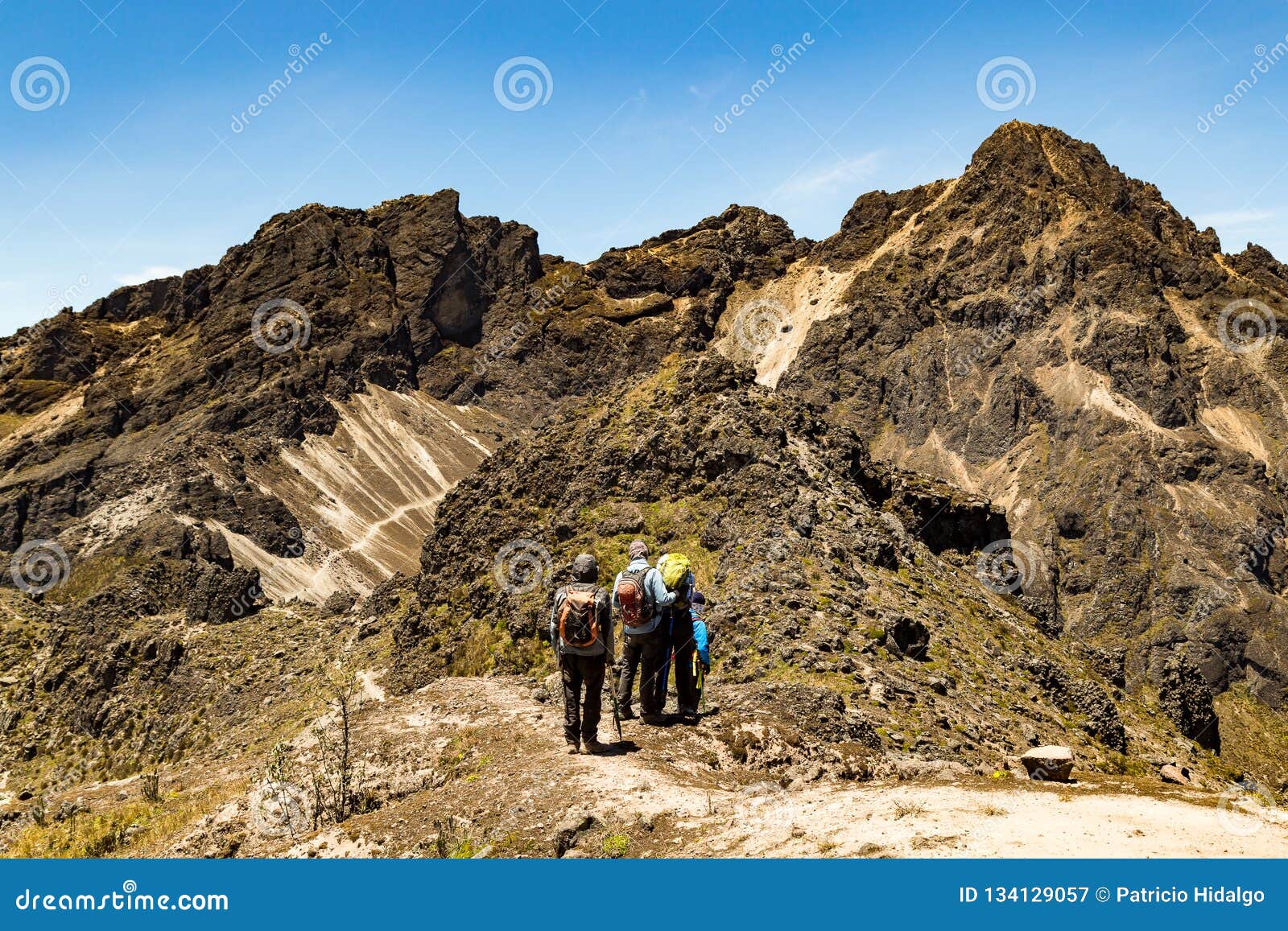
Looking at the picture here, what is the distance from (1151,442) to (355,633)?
14651 cm

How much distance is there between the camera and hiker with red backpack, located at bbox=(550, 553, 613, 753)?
51.4ft

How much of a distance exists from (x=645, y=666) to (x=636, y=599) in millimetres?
1662

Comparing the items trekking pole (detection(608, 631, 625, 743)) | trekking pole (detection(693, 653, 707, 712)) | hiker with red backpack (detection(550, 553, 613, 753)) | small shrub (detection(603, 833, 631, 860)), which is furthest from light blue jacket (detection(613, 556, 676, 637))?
small shrub (detection(603, 833, 631, 860))

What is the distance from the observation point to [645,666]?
18.0 metres

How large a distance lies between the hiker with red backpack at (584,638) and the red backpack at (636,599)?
3.08ft

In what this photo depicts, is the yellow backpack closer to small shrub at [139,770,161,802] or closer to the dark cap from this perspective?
the dark cap

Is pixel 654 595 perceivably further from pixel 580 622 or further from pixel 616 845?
pixel 616 845

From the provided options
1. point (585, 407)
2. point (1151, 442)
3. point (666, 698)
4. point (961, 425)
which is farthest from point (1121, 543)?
point (666, 698)

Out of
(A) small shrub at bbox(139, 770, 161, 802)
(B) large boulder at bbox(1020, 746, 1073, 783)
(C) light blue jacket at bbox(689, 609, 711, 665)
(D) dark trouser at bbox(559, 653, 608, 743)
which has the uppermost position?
(C) light blue jacket at bbox(689, 609, 711, 665)

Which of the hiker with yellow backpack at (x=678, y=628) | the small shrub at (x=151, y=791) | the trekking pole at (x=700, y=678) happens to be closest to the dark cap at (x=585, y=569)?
the hiker with yellow backpack at (x=678, y=628)

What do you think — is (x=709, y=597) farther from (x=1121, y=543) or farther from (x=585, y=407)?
(x=1121, y=543)

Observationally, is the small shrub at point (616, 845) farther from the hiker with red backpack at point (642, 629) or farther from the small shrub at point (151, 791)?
the small shrub at point (151, 791)

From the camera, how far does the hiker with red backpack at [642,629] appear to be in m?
17.0

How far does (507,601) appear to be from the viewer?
108 feet
